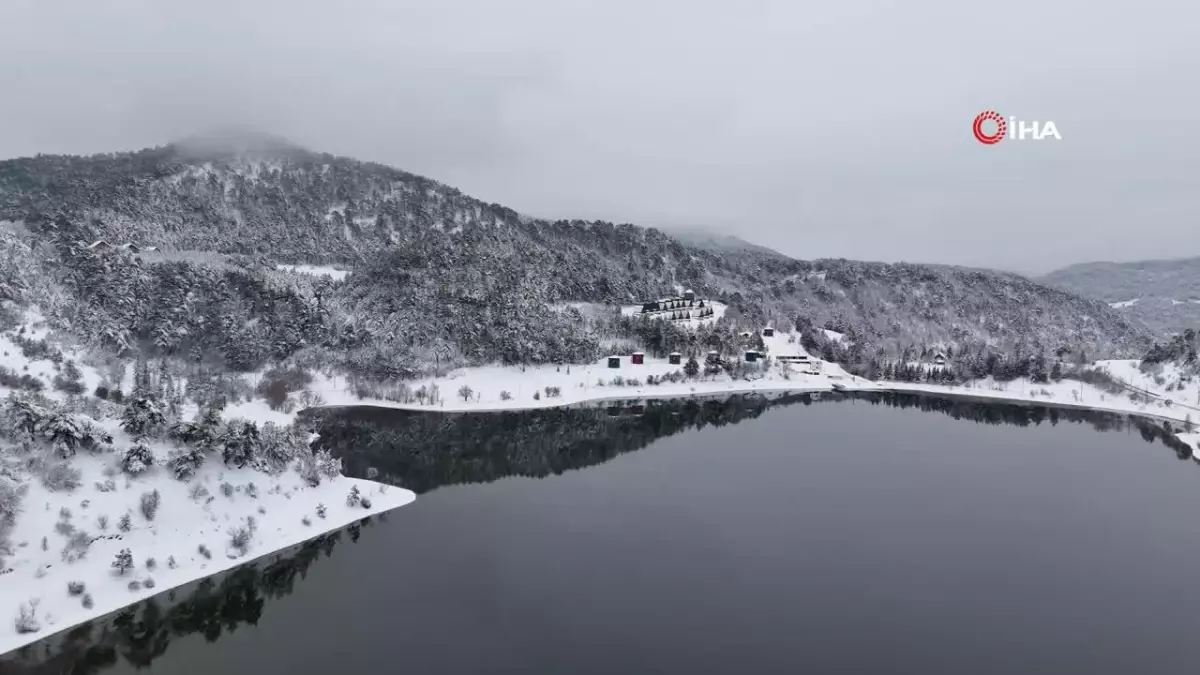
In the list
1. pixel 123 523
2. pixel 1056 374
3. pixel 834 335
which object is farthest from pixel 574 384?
pixel 1056 374

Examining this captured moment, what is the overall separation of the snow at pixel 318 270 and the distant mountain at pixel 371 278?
8.62 feet

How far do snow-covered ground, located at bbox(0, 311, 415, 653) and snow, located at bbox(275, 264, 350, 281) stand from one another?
72735 mm

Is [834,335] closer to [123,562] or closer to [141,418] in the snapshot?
[141,418]

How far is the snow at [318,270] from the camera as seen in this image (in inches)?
4467

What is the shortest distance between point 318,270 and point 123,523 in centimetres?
9262

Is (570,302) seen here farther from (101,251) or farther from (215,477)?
(215,477)

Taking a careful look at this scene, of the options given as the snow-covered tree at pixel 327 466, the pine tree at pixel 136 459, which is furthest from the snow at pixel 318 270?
the pine tree at pixel 136 459

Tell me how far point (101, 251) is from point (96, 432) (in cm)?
6924

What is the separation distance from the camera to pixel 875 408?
8919cm

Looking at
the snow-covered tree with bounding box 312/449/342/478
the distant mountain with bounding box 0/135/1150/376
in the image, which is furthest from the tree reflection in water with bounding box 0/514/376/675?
the distant mountain with bounding box 0/135/1150/376

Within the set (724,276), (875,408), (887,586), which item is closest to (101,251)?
(887,586)

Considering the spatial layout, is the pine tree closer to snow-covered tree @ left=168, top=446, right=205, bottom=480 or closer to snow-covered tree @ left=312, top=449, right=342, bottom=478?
snow-covered tree @ left=168, top=446, right=205, bottom=480

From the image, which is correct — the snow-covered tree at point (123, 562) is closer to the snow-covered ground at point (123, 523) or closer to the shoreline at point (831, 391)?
the snow-covered ground at point (123, 523)

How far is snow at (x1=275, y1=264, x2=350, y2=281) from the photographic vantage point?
11346 centimetres
